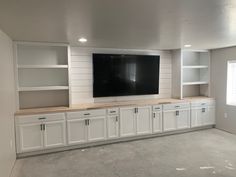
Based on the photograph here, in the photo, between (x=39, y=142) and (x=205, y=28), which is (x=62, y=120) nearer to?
(x=39, y=142)

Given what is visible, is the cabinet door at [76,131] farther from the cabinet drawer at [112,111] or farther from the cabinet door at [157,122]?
the cabinet door at [157,122]

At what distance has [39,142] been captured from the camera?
154 inches

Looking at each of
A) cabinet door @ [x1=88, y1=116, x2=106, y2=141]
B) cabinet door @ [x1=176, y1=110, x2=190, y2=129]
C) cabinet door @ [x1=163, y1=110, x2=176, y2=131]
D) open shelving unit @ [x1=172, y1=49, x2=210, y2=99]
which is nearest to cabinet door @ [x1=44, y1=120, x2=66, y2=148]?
cabinet door @ [x1=88, y1=116, x2=106, y2=141]

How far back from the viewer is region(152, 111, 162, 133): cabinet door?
16.1ft

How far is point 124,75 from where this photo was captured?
507 cm

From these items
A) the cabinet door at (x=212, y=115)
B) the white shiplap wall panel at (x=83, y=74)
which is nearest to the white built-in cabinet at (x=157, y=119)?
the white shiplap wall panel at (x=83, y=74)

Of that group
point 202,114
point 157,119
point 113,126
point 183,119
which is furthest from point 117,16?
point 202,114

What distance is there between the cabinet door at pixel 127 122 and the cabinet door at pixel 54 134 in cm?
131

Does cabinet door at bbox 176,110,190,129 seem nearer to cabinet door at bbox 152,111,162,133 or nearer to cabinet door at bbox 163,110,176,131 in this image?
cabinet door at bbox 163,110,176,131

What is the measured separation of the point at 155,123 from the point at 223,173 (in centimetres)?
201

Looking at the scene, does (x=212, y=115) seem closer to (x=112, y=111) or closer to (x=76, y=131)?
(x=112, y=111)

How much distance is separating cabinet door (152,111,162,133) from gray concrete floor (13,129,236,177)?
31 centimetres

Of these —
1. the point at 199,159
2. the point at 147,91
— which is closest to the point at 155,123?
the point at 147,91

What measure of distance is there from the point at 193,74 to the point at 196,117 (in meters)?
1.41
